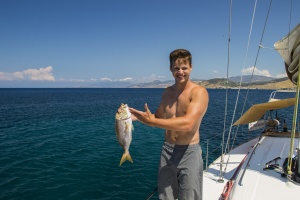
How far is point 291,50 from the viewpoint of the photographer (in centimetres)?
690

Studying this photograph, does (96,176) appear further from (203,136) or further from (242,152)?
(203,136)

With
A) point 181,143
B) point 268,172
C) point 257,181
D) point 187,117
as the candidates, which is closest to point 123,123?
point 181,143

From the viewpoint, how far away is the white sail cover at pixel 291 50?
6727 millimetres

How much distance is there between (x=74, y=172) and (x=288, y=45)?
42.6ft

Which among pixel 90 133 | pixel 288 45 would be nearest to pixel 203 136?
pixel 90 133

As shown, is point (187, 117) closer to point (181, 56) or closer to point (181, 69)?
point (181, 69)

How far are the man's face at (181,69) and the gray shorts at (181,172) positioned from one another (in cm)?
120

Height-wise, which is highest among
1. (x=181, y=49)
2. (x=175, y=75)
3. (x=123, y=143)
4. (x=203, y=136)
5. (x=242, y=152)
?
(x=181, y=49)

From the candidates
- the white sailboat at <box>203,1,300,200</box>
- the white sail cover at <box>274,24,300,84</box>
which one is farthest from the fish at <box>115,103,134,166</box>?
the white sail cover at <box>274,24,300,84</box>

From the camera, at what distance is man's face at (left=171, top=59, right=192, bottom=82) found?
3.88m

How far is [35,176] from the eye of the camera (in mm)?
13805

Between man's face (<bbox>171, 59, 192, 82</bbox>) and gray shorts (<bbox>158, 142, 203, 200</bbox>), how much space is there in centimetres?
120

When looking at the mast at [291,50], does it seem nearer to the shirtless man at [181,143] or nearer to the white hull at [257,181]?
the white hull at [257,181]

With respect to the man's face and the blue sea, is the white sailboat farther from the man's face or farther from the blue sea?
the man's face
